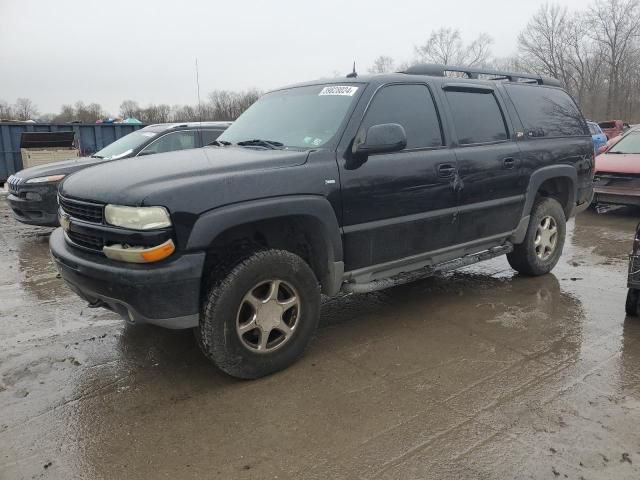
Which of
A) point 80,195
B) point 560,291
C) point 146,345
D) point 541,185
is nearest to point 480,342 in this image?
point 560,291

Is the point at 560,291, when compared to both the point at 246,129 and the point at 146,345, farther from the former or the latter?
the point at 146,345

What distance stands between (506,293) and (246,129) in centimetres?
301

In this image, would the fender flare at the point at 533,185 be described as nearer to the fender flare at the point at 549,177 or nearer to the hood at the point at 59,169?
the fender flare at the point at 549,177

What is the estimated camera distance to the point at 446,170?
423 centimetres

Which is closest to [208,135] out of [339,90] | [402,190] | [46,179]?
[46,179]

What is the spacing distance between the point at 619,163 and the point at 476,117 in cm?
623

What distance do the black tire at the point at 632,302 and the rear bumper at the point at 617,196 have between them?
544 centimetres

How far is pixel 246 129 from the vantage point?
442cm

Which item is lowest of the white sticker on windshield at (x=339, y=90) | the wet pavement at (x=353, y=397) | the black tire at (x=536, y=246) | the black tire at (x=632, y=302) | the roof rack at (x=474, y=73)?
the wet pavement at (x=353, y=397)

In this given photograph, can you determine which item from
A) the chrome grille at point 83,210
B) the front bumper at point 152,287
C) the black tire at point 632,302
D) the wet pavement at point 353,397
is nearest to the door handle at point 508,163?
the wet pavement at point 353,397

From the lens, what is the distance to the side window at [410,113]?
3.96 m

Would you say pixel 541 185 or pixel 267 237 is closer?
pixel 267 237

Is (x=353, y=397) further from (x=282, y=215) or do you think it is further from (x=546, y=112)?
(x=546, y=112)

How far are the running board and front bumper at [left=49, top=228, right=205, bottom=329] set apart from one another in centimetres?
126
